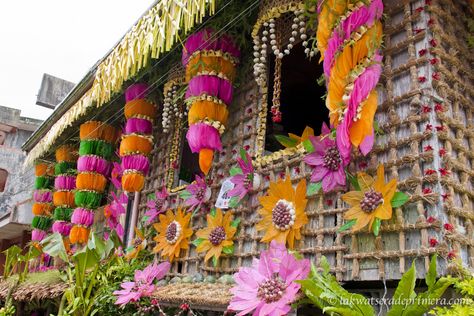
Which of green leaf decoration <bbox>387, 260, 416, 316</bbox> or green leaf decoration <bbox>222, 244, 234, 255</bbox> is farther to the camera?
green leaf decoration <bbox>222, 244, 234, 255</bbox>

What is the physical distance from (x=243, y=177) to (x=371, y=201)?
1.47 metres

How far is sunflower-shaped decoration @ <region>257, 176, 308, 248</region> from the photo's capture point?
11.2 feet

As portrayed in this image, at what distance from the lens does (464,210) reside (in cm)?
279

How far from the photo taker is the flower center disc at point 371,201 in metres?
2.85

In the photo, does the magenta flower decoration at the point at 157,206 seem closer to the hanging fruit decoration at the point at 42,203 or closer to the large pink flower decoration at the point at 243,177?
the large pink flower decoration at the point at 243,177

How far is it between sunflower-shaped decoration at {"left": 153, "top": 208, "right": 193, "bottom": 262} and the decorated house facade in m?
0.02

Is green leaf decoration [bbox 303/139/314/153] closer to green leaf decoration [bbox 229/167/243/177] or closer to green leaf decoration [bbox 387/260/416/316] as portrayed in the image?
green leaf decoration [bbox 229/167/243/177]

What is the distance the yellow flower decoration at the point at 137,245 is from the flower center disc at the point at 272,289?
2650 mm

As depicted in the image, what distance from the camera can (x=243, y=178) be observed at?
13.4ft

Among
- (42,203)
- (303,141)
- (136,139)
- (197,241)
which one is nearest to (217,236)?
(197,241)

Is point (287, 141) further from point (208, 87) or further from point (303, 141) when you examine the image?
point (208, 87)

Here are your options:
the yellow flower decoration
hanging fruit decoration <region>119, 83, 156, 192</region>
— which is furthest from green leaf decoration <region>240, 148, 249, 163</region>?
the yellow flower decoration

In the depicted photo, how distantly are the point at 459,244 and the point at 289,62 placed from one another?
3.70 m

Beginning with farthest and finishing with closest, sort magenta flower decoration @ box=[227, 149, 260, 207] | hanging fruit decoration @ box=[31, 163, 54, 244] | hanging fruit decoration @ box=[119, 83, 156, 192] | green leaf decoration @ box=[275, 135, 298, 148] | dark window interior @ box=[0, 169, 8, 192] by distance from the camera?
1. dark window interior @ box=[0, 169, 8, 192]
2. hanging fruit decoration @ box=[31, 163, 54, 244]
3. hanging fruit decoration @ box=[119, 83, 156, 192]
4. magenta flower decoration @ box=[227, 149, 260, 207]
5. green leaf decoration @ box=[275, 135, 298, 148]
